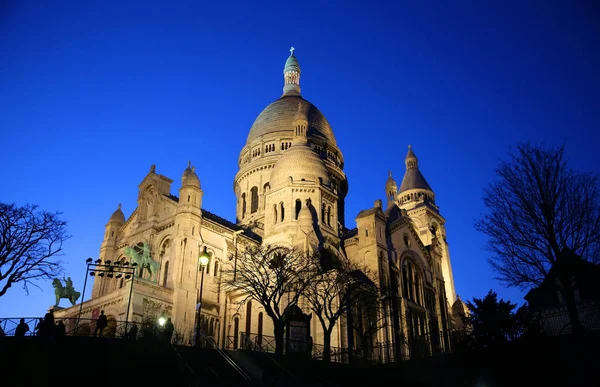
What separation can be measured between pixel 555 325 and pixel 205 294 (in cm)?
2803

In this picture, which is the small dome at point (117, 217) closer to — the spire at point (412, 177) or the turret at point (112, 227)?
the turret at point (112, 227)

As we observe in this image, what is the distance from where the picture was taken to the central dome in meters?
70.5

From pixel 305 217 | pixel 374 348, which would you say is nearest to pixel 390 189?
pixel 305 217

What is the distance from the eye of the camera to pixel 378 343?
4322 centimetres

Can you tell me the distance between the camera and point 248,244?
52.3 metres

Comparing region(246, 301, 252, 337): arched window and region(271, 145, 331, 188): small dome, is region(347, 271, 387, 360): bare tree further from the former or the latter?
region(271, 145, 331, 188): small dome

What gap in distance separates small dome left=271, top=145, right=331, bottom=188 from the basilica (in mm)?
111

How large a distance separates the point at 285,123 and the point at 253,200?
480 inches

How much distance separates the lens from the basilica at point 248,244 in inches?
1625

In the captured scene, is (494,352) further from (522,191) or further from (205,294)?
(205,294)

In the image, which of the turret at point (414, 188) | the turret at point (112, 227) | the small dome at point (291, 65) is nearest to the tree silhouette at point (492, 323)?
the turret at point (112, 227)

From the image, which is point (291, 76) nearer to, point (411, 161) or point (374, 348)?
point (411, 161)

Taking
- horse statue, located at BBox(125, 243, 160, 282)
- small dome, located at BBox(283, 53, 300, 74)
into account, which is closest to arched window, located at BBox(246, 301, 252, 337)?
horse statue, located at BBox(125, 243, 160, 282)

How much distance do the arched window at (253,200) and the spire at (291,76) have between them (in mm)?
25127
